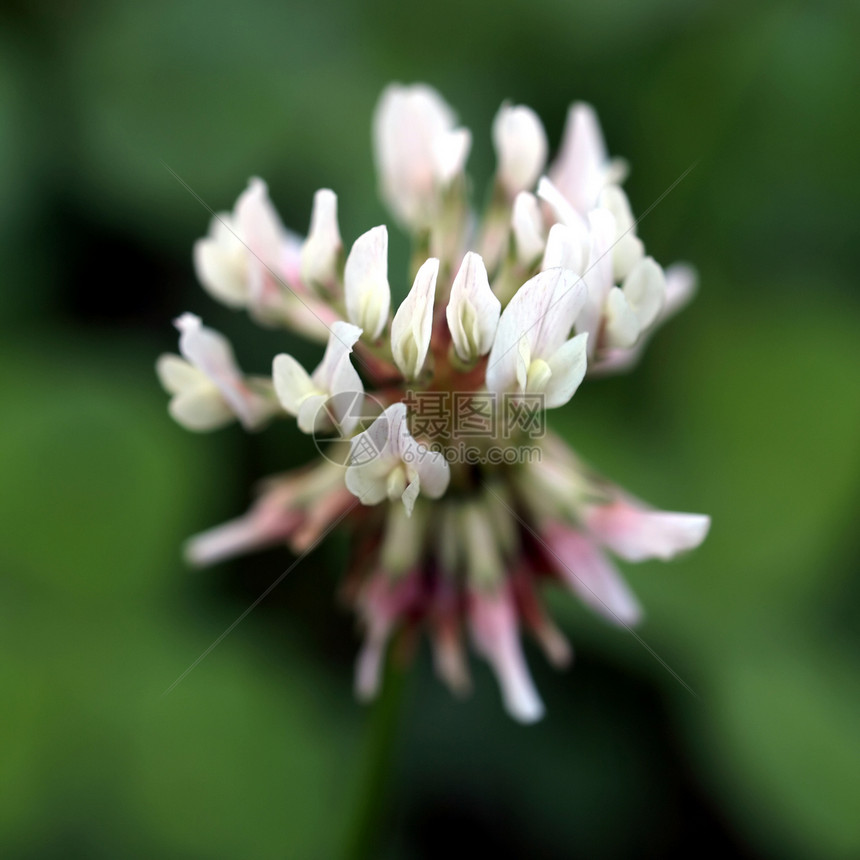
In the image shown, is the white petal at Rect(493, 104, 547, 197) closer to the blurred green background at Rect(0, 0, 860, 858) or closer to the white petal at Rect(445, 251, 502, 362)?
the white petal at Rect(445, 251, 502, 362)

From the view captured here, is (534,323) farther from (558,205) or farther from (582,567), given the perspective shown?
(582,567)

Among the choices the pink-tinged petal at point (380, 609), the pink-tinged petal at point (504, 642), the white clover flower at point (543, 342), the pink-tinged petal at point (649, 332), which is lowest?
the pink-tinged petal at point (504, 642)

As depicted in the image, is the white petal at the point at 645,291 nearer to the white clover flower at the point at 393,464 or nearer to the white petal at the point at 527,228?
the white petal at the point at 527,228

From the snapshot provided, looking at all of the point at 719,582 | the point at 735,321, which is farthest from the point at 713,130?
the point at 719,582

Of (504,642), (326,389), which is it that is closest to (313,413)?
(326,389)

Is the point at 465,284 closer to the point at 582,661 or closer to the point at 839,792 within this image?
the point at 582,661

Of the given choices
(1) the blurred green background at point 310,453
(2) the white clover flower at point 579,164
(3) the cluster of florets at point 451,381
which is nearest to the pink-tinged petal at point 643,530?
(3) the cluster of florets at point 451,381
